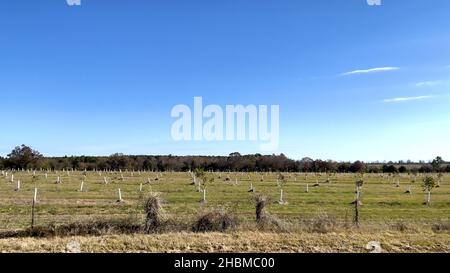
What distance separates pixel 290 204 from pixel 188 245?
1916 centimetres

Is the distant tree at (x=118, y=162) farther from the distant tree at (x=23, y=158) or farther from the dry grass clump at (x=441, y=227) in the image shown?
the dry grass clump at (x=441, y=227)

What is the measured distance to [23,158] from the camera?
104375mm

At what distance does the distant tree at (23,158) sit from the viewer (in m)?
102

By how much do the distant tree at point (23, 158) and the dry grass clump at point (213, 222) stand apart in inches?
3774

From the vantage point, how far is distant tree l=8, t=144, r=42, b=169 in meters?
102

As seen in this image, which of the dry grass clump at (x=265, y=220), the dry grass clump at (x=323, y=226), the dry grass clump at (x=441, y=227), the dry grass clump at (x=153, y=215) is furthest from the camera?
the dry grass clump at (x=441, y=227)

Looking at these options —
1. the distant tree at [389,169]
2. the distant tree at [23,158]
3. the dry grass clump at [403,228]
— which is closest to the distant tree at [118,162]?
the distant tree at [23,158]

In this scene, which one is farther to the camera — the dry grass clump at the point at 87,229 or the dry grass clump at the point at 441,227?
the dry grass clump at the point at 441,227

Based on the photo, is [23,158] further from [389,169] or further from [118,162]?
[389,169]
